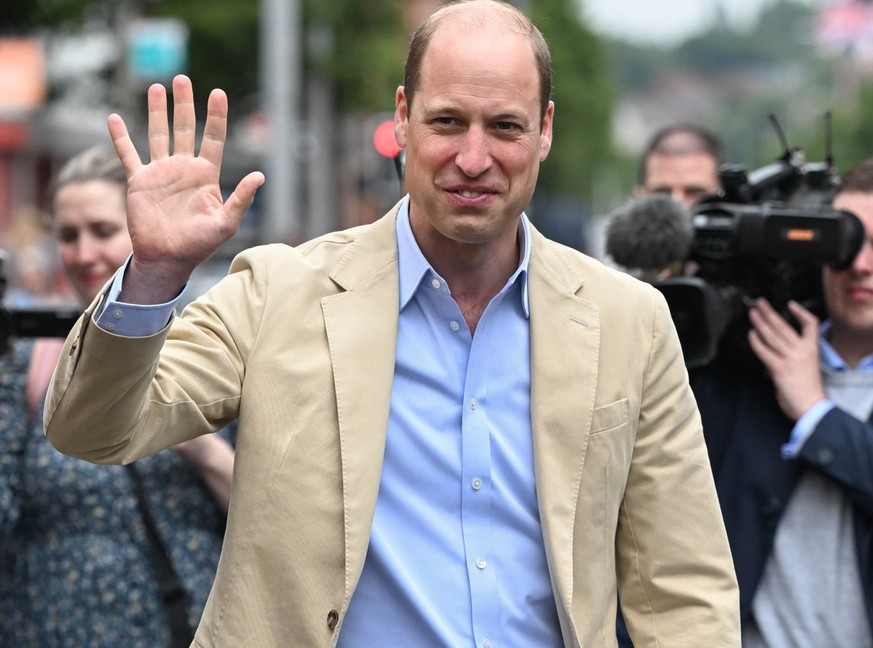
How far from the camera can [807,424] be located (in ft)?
13.1

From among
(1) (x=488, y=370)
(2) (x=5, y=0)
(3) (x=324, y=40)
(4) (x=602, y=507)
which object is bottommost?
(3) (x=324, y=40)

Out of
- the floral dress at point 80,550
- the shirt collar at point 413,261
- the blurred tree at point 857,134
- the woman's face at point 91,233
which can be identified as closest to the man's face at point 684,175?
the woman's face at point 91,233

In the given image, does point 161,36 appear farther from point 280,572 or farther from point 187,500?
point 280,572

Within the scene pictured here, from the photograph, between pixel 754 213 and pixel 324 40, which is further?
pixel 324 40

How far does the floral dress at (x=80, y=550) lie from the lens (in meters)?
4.14

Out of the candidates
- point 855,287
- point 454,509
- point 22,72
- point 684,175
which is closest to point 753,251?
point 855,287

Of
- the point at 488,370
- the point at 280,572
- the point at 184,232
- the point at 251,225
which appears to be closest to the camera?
the point at 184,232

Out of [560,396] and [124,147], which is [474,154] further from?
[124,147]

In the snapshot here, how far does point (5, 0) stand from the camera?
17281 millimetres

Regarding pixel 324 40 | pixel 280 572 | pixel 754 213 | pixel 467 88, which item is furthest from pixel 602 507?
pixel 324 40

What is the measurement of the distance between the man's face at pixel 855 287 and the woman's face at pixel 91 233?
192 cm

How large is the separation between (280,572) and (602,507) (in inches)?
25.3

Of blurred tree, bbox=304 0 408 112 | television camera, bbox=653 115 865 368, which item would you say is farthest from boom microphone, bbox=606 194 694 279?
blurred tree, bbox=304 0 408 112

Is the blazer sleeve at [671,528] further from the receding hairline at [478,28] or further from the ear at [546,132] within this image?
the receding hairline at [478,28]
